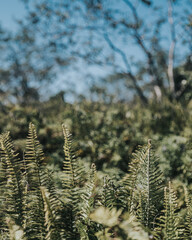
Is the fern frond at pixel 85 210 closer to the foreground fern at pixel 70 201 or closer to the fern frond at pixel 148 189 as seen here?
the foreground fern at pixel 70 201

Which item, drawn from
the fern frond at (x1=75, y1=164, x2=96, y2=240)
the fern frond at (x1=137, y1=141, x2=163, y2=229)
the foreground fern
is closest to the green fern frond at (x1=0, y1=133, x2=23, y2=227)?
the foreground fern

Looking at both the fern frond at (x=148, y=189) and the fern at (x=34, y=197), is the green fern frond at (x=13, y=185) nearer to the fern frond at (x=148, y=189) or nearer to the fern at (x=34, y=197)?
the fern at (x=34, y=197)

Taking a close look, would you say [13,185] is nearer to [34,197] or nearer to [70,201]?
[34,197]

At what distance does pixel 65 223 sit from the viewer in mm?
925

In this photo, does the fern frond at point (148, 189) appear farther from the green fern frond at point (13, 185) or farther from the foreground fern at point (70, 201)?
the green fern frond at point (13, 185)

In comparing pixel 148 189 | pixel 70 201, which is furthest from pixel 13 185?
pixel 148 189

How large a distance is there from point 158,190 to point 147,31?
10.7 meters

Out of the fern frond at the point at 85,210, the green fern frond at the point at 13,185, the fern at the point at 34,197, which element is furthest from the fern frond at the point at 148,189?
the green fern frond at the point at 13,185

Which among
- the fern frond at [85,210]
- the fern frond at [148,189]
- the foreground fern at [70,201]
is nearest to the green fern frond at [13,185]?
the foreground fern at [70,201]

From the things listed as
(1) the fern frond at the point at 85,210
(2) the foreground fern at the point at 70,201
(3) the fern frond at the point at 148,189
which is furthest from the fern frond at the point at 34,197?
(3) the fern frond at the point at 148,189

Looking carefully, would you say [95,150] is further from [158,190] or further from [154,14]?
[154,14]

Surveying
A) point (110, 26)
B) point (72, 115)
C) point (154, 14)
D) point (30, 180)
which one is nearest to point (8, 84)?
point (110, 26)

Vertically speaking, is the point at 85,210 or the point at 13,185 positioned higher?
the point at 13,185

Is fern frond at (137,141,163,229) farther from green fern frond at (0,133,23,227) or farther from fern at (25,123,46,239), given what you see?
green fern frond at (0,133,23,227)
